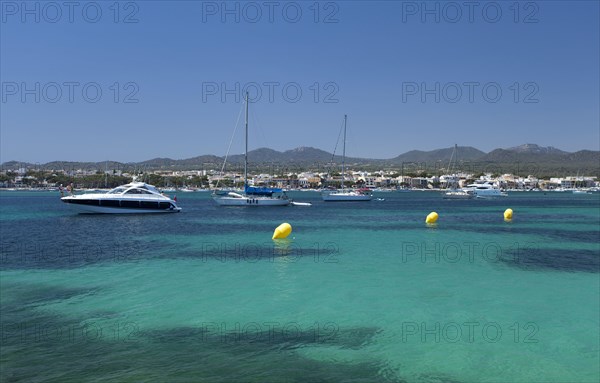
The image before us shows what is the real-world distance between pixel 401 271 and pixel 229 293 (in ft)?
29.3

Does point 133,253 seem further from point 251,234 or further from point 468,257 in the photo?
point 468,257

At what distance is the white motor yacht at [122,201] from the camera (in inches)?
2303

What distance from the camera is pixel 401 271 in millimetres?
22266

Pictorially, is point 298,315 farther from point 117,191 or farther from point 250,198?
point 250,198

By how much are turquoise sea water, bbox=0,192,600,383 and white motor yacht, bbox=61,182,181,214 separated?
3013 centimetres

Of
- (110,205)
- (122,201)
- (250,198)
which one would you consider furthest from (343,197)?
(110,205)

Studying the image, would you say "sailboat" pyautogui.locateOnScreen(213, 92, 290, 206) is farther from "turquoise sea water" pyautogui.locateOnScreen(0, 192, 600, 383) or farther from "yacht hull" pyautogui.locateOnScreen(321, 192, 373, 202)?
"turquoise sea water" pyautogui.locateOnScreen(0, 192, 600, 383)

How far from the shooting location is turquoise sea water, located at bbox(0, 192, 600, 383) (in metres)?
10.4

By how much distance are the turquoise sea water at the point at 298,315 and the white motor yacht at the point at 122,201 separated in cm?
3013

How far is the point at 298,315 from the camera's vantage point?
14.5 meters

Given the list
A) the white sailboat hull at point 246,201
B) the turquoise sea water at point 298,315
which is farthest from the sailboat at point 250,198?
the turquoise sea water at point 298,315

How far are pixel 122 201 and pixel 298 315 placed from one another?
50432 millimetres

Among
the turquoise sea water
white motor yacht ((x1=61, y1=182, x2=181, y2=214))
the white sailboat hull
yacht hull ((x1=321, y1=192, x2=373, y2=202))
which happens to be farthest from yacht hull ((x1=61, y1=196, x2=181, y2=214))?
yacht hull ((x1=321, y1=192, x2=373, y2=202))

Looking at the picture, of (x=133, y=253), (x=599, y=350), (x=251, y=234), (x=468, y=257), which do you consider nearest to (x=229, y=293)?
(x=599, y=350)
